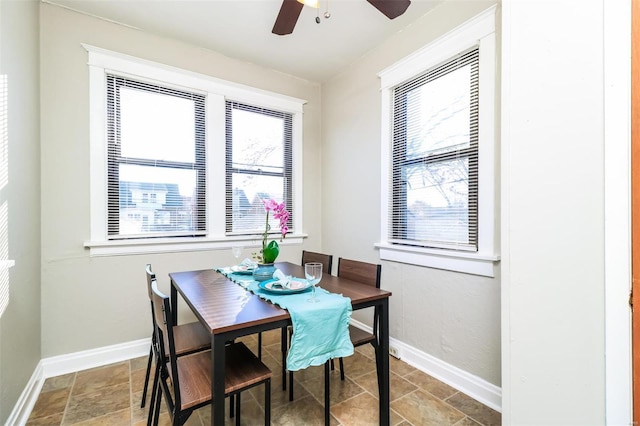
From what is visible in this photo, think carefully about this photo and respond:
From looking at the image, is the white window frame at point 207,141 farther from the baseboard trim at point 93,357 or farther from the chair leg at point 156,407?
the chair leg at point 156,407

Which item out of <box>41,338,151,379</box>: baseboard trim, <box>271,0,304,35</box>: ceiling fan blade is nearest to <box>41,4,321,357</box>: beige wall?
<box>41,338,151,379</box>: baseboard trim

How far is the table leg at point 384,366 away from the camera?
5.25 ft

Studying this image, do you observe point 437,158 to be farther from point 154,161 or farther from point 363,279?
point 154,161

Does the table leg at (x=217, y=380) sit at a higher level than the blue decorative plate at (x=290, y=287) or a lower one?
lower

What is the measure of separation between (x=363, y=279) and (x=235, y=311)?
36.2 inches

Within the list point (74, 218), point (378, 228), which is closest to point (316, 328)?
point (378, 228)

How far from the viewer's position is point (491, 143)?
6.22ft

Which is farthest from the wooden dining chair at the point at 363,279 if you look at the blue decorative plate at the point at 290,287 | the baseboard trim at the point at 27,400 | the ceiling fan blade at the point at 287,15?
the baseboard trim at the point at 27,400

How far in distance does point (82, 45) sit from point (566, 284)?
3365mm

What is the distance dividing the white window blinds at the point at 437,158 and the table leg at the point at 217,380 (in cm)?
171

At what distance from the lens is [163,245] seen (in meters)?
2.64

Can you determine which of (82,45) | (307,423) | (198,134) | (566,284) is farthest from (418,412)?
(82,45)

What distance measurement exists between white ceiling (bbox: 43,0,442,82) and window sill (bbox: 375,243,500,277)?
187cm

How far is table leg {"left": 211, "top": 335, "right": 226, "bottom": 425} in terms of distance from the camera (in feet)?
3.77
